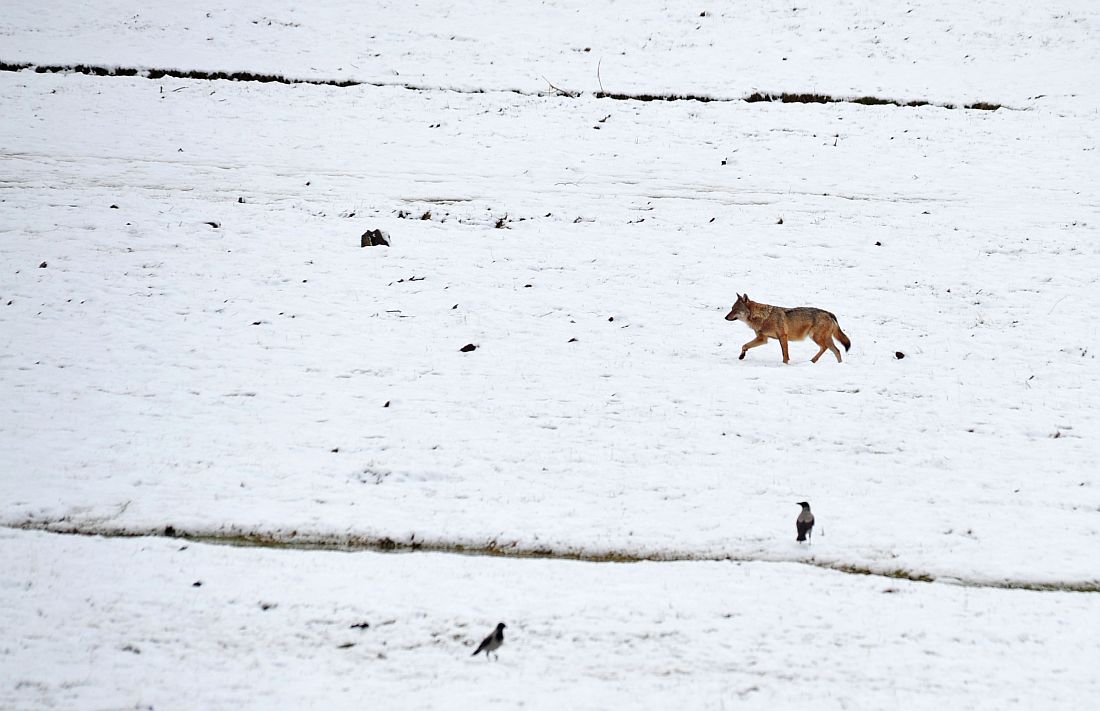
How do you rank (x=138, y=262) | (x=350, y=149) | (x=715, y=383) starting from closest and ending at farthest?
(x=715, y=383)
(x=138, y=262)
(x=350, y=149)

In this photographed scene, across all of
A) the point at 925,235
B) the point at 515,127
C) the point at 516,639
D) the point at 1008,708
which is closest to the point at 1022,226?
the point at 925,235

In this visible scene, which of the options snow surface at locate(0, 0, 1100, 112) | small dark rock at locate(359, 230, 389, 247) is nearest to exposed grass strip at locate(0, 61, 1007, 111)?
snow surface at locate(0, 0, 1100, 112)

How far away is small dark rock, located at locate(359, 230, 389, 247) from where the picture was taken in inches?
648

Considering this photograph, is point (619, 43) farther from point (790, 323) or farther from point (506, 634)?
point (506, 634)

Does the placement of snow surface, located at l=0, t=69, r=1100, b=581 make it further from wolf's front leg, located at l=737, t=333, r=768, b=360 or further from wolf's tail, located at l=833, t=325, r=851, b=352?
wolf's tail, located at l=833, t=325, r=851, b=352

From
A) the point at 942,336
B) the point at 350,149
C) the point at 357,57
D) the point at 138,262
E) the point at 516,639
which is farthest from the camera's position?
the point at 357,57

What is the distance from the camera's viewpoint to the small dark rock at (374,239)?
648 inches

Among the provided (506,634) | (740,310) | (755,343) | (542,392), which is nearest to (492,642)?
(506,634)

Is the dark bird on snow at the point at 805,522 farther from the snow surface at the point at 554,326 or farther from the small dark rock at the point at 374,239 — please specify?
the small dark rock at the point at 374,239

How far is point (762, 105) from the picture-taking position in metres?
25.4

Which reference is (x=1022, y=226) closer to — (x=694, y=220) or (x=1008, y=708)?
(x=694, y=220)

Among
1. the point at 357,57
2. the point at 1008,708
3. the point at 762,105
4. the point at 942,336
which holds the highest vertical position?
the point at 357,57

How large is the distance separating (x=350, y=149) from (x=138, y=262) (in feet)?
26.1

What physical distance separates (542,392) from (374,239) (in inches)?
253
